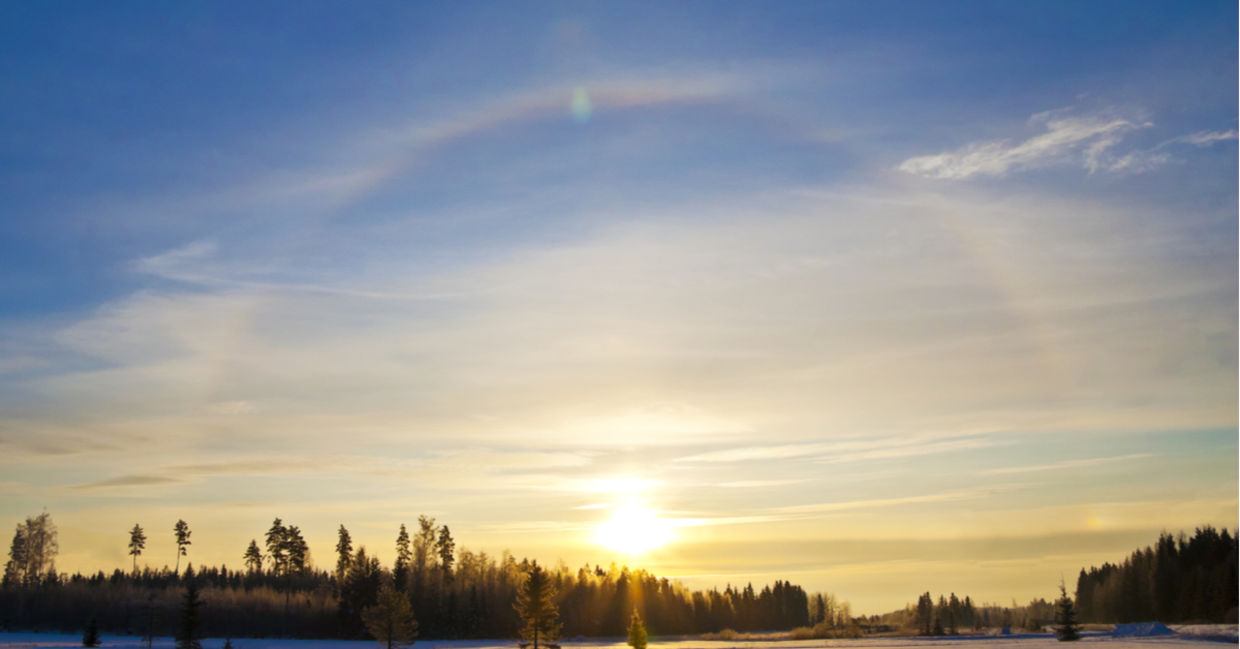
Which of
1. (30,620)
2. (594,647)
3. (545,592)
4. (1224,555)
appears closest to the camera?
(545,592)

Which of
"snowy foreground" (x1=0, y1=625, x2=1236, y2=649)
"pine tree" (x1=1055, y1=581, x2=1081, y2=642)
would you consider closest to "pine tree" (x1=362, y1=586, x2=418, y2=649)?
"snowy foreground" (x1=0, y1=625, x2=1236, y2=649)

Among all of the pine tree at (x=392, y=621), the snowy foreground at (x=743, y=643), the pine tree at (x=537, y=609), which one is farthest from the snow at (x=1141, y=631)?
the pine tree at (x=392, y=621)

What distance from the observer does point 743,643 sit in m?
152

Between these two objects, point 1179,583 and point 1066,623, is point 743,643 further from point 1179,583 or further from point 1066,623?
point 1179,583

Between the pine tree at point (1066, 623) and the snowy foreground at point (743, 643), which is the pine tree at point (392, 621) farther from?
the pine tree at point (1066, 623)

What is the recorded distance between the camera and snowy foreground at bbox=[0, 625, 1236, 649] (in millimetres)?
114938

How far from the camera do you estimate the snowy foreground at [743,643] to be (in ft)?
377

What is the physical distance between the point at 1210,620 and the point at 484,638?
397ft

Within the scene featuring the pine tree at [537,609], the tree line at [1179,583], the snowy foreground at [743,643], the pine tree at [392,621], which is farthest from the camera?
the tree line at [1179,583]

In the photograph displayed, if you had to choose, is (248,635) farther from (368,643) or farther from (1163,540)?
(1163,540)

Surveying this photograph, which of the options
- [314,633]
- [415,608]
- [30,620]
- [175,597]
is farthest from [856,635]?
[30,620]

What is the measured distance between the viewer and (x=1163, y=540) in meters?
182

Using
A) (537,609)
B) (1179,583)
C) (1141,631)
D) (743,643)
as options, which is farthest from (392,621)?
(1179,583)

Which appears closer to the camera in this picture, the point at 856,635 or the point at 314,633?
the point at 314,633
